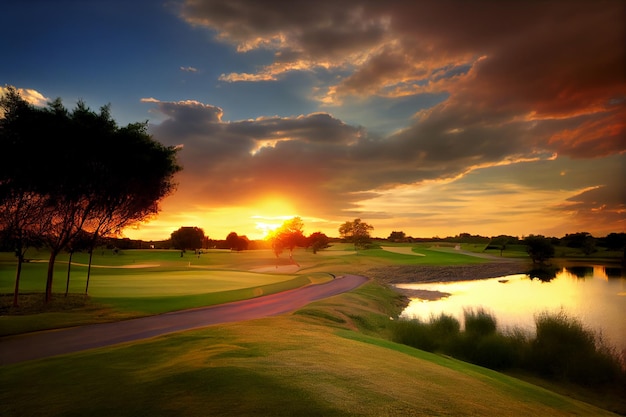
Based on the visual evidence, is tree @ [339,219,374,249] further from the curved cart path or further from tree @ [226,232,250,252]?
the curved cart path

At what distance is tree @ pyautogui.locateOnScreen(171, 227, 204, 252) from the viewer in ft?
354

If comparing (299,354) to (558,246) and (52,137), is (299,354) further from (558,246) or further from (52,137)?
(558,246)

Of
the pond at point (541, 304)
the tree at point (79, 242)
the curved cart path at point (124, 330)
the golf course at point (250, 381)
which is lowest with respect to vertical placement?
the pond at point (541, 304)

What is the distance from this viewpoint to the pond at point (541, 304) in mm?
25219

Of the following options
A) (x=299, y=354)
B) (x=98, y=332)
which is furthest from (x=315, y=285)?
(x=299, y=354)

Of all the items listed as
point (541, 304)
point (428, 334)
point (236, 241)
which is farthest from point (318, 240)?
point (428, 334)

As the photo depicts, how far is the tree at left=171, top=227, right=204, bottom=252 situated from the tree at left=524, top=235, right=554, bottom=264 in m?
87.1

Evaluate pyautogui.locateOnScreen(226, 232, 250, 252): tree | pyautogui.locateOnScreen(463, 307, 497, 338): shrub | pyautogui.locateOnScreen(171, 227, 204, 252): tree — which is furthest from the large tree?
pyautogui.locateOnScreen(226, 232, 250, 252): tree

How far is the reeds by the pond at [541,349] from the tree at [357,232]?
9137 cm

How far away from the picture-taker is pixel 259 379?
712 cm

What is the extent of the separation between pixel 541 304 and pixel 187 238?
9448 centimetres

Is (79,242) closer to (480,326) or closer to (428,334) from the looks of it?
(428,334)

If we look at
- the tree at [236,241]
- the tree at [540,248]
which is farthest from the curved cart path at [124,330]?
the tree at [236,241]

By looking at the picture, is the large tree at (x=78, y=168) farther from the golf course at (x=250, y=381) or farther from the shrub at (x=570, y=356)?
the shrub at (x=570, y=356)
